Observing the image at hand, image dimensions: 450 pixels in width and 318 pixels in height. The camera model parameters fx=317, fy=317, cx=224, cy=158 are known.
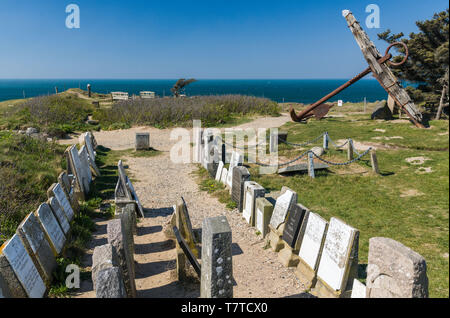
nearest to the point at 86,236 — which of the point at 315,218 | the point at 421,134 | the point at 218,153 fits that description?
the point at 315,218

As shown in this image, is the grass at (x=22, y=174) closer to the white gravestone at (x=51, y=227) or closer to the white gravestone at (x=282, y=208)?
the white gravestone at (x=51, y=227)

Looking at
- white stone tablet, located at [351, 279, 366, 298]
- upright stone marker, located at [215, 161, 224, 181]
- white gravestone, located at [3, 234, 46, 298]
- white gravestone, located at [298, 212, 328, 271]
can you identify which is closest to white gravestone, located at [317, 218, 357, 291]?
white gravestone, located at [298, 212, 328, 271]

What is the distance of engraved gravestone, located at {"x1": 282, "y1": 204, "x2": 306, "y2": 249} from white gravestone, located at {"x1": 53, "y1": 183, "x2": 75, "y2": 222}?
425cm

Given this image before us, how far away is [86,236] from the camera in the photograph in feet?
20.5

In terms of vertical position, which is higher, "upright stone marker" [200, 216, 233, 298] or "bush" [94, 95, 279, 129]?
"bush" [94, 95, 279, 129]

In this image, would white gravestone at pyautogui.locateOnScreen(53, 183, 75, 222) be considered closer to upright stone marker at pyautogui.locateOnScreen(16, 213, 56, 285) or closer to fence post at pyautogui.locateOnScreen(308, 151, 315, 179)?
upright stone marker at pyautogui.locateOnScreen(16, 213, 56, 285)

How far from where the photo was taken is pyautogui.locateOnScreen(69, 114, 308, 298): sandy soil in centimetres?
478

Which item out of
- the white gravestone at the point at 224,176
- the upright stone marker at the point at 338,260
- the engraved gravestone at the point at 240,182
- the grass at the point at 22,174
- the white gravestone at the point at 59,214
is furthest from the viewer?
the white gravestone at the point at 224,176

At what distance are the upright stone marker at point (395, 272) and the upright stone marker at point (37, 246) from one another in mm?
4325

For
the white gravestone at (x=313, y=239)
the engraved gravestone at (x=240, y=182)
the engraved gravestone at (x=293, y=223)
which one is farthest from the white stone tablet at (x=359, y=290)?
the engraved gravestone at (x=240, y=182)

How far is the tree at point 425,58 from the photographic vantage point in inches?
659
